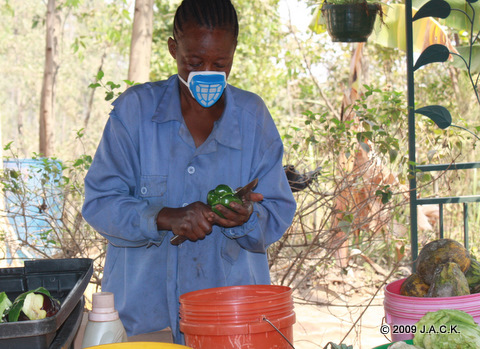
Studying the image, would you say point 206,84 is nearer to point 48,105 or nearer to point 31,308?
point 31,308

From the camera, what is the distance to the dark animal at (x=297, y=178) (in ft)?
13.5

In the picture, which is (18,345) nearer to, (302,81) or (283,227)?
(283,227)

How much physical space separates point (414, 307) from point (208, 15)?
1195 mm

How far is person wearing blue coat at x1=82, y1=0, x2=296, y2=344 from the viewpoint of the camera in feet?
6.56

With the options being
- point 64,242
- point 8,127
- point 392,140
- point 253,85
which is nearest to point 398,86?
point 253,85

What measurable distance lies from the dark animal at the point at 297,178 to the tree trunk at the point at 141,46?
327 cm

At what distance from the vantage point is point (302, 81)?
1323cm

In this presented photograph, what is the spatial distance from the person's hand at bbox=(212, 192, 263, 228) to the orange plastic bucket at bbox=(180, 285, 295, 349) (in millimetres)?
367

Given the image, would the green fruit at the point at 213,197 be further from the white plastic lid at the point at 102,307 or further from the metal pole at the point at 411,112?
the metal pole at the point at 411,112

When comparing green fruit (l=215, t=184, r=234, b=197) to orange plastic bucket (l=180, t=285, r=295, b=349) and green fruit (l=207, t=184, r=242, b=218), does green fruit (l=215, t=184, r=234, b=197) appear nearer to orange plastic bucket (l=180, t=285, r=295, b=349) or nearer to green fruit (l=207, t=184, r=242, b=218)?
green fruit (l=207, t=184, r=242, b=218)

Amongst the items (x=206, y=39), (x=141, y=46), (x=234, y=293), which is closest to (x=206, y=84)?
(x=206, y=39)

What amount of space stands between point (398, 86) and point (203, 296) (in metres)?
12.1

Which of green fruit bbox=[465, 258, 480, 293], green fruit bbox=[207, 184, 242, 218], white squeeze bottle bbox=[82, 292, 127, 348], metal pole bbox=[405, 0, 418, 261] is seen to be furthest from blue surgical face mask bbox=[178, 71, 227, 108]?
metal pole bbox=[405, 0, 418, 261]

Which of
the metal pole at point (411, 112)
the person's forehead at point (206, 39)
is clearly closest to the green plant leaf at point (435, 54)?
the metal pole at point (411, 112)
